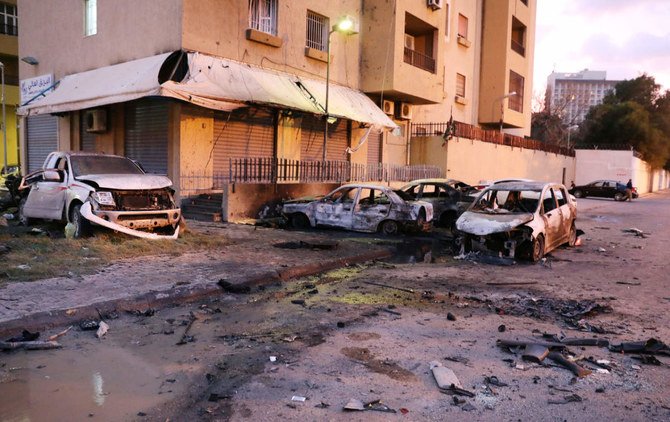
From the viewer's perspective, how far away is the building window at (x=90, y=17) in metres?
18.9

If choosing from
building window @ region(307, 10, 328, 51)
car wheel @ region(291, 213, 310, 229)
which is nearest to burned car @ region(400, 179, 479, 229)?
car wheel @ region(291, 213, 310, 229)

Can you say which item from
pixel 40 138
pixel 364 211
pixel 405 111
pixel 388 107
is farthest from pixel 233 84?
pixel 405 111

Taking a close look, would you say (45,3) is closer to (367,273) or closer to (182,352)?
(367,273)

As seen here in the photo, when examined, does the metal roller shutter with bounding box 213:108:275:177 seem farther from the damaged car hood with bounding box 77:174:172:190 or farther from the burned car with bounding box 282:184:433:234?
the damaged car hood with bounding box 77:174:172:190

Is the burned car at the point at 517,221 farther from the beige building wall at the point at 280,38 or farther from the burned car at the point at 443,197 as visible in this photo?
the beige building wall at the point at 280,38

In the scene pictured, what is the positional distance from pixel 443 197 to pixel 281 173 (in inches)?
209

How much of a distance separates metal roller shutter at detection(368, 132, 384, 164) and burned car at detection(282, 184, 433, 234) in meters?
10.3

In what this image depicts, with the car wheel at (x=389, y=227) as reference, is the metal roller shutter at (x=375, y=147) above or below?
above

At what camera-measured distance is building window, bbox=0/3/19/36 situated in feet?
114

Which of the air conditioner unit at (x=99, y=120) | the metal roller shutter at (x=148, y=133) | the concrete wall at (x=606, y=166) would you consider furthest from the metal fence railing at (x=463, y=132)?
the concrete wall at (x=606, y=166)

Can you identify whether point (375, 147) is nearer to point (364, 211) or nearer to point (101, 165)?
point (364, 211)

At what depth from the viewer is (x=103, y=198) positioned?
10016 mm

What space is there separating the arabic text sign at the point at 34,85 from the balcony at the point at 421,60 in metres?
15.4

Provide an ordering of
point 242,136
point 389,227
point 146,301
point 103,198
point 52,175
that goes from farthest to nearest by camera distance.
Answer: point 242,136
point 389,227
point 52,175
point 103,198
point 146,301
